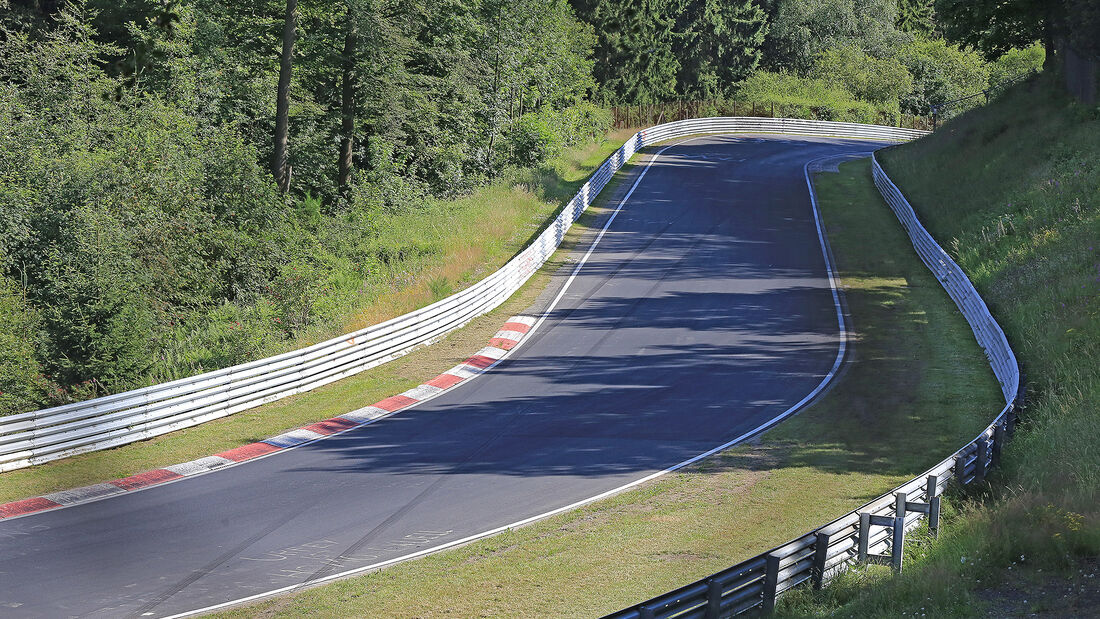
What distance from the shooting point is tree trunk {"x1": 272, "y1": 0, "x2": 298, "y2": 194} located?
3334cm

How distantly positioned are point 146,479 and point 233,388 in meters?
3.86

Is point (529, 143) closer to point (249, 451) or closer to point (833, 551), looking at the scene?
point (249, 451)

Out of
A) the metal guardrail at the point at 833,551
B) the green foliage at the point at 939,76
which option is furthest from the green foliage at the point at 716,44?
the metal guardrail at the point at 833,551

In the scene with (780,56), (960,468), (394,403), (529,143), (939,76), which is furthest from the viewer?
(780,56)

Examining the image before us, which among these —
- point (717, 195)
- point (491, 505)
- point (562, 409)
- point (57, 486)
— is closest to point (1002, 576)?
point (491, 505)

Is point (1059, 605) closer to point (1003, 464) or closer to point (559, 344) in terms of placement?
point (1003, 464)

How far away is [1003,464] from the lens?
1570 centimetres

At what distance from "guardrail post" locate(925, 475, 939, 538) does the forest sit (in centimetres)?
1528

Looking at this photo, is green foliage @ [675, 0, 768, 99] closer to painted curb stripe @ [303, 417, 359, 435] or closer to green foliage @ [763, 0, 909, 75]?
green foliage @ [763, 0, 909, 75]

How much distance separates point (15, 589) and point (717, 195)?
130 ft

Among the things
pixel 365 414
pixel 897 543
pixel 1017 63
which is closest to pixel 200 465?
pixel 365 414

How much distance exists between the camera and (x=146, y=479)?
15922 millimetres

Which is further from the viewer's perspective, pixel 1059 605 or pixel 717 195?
pixel 717 195

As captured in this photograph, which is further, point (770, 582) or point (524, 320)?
point (524, 320)
